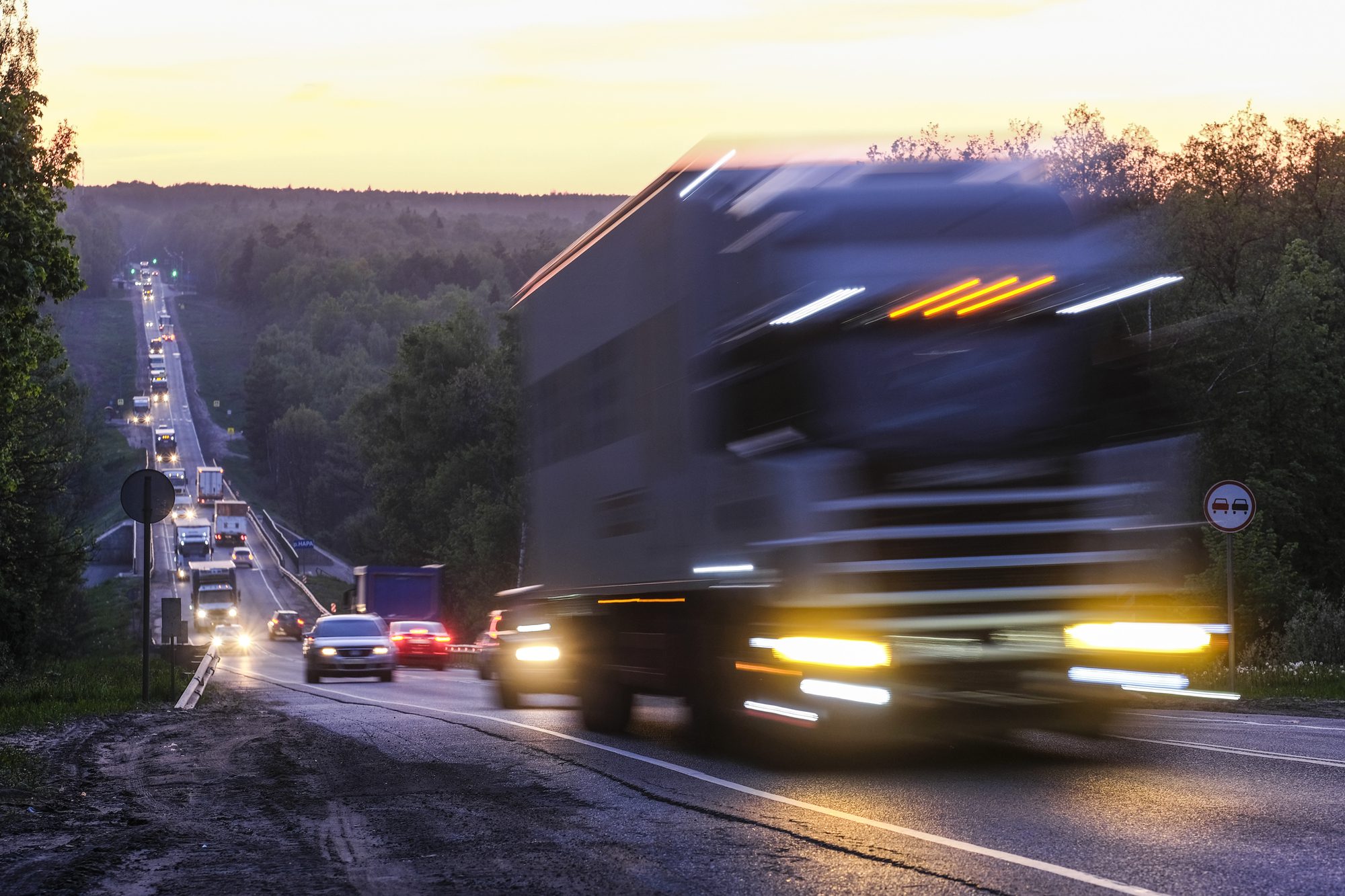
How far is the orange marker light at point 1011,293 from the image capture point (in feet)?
35.3

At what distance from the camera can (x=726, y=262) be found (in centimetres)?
1116

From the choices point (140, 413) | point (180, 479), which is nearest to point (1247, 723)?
point (180, 479)

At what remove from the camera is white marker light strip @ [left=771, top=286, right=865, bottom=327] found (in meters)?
10.5

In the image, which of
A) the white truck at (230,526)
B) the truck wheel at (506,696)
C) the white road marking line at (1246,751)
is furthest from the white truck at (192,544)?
the white road marking line at (1246,751)

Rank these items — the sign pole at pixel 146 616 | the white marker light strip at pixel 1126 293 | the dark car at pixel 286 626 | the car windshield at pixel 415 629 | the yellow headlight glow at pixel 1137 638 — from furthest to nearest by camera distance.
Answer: the dark car at pixel 286 626 → the car windshield at pixel 415 629 → the sign pole at pixel 146 616 → the white marker light strip at pixel 1126 293 → the yellow headlight glow at pixel 1137 638

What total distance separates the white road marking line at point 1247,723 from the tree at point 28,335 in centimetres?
1765

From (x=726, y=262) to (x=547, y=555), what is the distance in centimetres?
566

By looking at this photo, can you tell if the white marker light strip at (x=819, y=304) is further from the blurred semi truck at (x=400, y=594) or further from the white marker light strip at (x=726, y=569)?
the blurred semi truck at (x=400, y=594)

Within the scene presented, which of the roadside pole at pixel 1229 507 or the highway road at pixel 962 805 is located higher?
the roadside pole at pixel 1229 507

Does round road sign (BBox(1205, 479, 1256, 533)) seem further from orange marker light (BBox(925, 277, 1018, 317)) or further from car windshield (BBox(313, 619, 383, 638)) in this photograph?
car windshield (BBox(313, 619, 383, 638))

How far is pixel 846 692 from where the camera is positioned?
33.4 feet

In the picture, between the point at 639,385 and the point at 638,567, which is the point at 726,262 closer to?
the point at 639,385

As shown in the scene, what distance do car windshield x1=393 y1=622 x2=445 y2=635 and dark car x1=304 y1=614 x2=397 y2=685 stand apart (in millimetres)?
8434

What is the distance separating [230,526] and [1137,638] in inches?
4110
